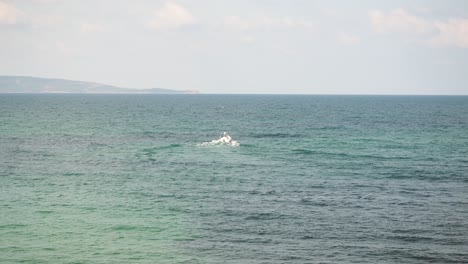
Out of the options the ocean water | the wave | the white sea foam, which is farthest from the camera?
the wave

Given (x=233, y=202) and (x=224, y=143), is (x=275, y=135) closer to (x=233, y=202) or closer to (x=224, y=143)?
(x=224, y=143)

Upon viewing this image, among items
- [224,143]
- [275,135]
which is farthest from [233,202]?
[275,135]

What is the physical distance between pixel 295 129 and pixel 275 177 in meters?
51.2

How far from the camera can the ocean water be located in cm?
3516

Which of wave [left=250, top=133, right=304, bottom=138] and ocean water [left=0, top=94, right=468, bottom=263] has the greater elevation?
wave [left=250, top=133, right=304, bottom=138]

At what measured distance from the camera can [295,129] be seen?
108 meters

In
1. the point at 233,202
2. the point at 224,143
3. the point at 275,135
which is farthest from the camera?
the point at 275,135

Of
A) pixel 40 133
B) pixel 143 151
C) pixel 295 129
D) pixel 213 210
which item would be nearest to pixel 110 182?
pixel 213 210

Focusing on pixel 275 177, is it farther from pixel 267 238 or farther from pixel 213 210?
pixel 267 238

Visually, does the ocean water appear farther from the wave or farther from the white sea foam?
the wave

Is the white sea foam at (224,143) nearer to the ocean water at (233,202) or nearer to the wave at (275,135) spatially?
the ocean water at (233,202)

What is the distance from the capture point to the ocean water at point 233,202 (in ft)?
115

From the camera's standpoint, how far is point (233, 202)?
46.9 metres

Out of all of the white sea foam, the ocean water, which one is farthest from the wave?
the white sea foam
